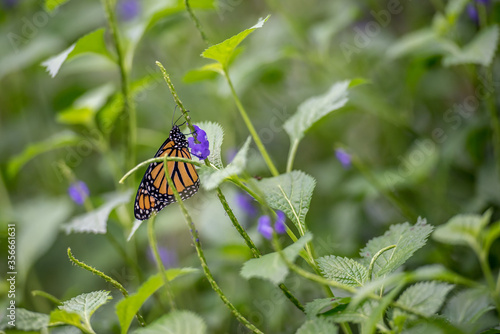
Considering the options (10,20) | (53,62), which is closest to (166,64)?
(10,20)

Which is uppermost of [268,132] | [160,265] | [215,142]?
[215,142]

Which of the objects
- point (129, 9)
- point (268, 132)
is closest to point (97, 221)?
point (268, 132)

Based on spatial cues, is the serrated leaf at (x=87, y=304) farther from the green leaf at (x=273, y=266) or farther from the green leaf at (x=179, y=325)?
the green leaf at (x=273, y=266)

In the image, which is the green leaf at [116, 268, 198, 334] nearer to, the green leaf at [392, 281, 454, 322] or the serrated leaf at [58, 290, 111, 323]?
the serrated leaf at [58, 290, 111, 323]

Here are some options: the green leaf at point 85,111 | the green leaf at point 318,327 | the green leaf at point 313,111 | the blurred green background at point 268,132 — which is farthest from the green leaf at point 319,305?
the green leaf at point 85,111

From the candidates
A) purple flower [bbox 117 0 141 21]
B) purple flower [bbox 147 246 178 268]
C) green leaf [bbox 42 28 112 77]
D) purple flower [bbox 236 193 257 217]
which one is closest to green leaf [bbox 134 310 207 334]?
green leaf [bbox 42 28 112 77]

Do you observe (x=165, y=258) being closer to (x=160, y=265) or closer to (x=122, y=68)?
(x=122, y=68)

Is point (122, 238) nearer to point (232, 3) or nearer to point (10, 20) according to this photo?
point (10, 20)
